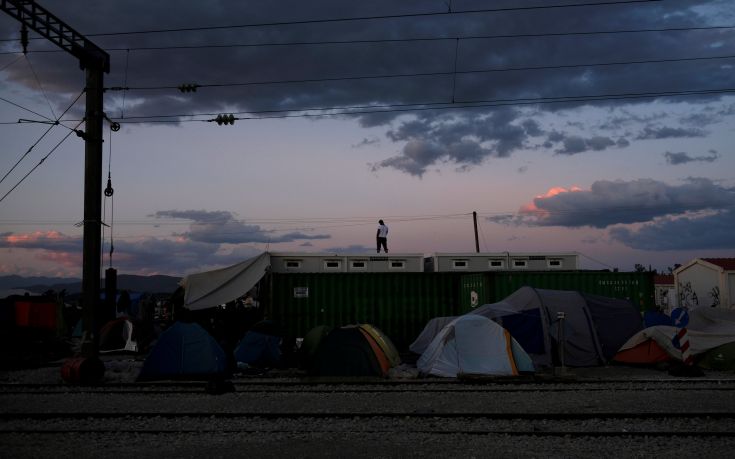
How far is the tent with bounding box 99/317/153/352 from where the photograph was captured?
2414cm

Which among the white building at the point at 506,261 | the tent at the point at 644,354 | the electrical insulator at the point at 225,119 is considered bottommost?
the tent at the point at 644,354

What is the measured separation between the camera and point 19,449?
909 cm

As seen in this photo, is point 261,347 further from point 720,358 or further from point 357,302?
point 720,358

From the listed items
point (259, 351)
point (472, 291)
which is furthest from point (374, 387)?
point (472, 291)

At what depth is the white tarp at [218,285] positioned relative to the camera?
21594mm

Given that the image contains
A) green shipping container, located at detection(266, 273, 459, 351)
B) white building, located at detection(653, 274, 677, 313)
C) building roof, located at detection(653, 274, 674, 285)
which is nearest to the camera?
green shipping container, located at detection(266, 273, 459, 351)

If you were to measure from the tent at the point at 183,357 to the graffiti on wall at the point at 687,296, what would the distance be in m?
45.6

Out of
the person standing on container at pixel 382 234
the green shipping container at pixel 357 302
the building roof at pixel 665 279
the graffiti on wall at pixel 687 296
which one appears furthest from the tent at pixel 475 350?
the building roof at pixel 665 279

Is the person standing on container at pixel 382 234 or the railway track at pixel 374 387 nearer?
the railway track at pixel 374 387

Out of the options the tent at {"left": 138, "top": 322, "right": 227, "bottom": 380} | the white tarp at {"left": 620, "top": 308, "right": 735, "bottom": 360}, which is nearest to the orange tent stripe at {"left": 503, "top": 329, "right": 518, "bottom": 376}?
the white tarp at {"left": 620, "top": 308, "right": 735, "bottom": 360}

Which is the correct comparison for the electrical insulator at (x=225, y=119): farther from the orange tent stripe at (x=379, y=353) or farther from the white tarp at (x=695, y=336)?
the white tarp at (x=695, y=336)

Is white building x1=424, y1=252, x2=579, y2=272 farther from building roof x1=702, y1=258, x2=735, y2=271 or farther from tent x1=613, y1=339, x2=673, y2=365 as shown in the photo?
building roof x1=702, y1=258, x2=735, y2=271

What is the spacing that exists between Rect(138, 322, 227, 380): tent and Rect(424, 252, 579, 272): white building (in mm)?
12228

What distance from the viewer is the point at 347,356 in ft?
53.3
